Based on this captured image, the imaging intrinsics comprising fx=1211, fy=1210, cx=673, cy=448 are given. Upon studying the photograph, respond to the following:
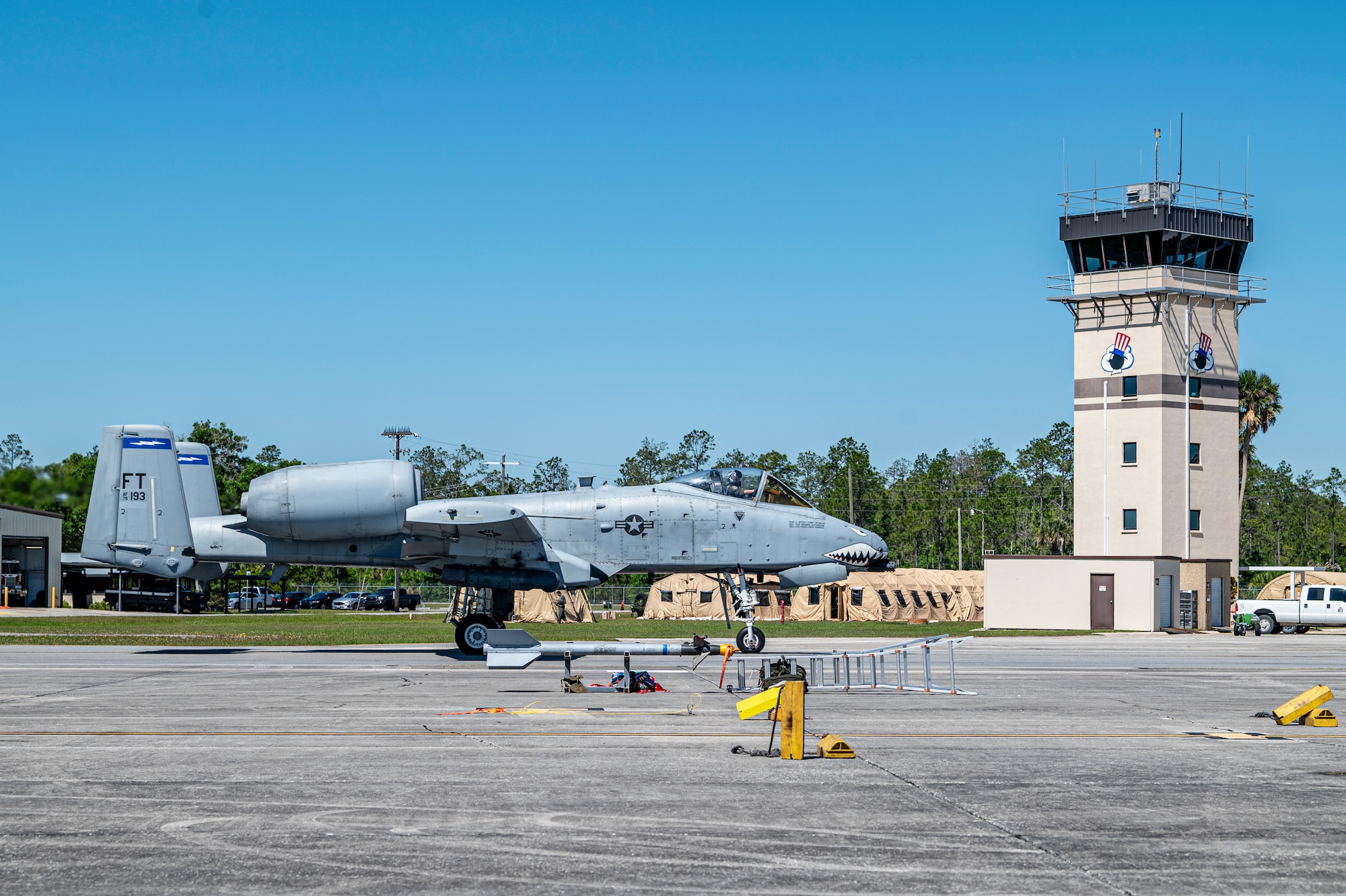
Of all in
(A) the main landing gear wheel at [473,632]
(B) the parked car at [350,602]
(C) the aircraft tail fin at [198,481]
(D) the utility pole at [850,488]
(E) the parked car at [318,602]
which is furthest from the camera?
(D) the utility pole at [850,488]

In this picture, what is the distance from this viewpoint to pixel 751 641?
977 inches

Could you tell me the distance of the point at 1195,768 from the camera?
11.2 meters

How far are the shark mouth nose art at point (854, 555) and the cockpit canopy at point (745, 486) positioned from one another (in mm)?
1263

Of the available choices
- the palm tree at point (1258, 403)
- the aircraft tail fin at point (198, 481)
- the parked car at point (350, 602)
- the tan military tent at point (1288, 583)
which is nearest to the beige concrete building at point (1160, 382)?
the tan military tent at point (1288, 583)

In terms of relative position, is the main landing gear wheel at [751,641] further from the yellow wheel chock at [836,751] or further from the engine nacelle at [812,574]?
the yellow wheel chock at [836,751]

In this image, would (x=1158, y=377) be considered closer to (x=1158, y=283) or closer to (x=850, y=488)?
(x=1158, y=283)

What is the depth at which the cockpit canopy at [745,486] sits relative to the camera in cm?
2623

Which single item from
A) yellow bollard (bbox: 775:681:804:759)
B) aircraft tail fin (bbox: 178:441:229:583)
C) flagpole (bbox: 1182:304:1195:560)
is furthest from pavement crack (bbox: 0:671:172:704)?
flagpole (bbox: 1182:304:1195:560)

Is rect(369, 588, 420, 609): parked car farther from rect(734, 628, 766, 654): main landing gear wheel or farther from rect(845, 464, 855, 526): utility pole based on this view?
rect(734, 628, 766, 654): main landing gear wheel

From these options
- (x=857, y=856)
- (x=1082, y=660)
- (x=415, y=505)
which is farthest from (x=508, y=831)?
(x=1082, y=660)

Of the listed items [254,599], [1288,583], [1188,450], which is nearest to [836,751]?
[1188,450]

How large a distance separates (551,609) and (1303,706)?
4281 centimetres

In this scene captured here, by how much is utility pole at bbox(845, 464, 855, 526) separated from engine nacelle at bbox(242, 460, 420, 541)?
72794 millimetres

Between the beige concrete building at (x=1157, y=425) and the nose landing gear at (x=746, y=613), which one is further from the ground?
the beige concrete building at (x=1157, y=425)
